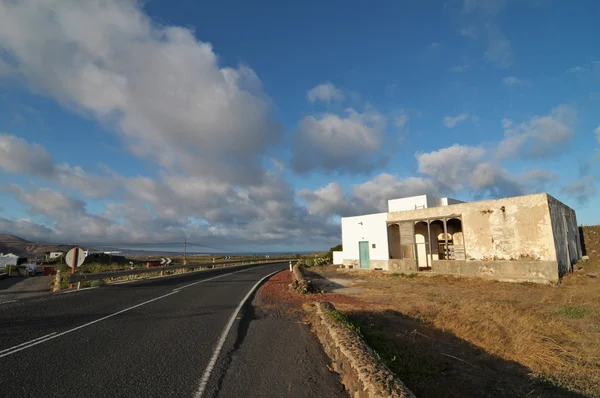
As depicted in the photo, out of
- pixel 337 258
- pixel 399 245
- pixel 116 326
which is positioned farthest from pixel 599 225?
pixel 116 326

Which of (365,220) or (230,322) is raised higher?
(365,220)

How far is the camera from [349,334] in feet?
21.7

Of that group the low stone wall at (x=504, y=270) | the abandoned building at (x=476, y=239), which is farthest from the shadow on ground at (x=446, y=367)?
the abandoned building at (x=476, y=239)

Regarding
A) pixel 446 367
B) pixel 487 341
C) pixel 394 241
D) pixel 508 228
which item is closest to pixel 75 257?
pixel 446 367

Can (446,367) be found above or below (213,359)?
below

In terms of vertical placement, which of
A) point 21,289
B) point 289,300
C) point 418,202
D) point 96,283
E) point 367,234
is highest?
point 418,202

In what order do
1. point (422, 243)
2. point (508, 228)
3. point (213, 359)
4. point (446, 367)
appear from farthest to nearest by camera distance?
1. point (422, 243)
2. point (508, 228)
3. point (446, 367)
4. point (213, 359)

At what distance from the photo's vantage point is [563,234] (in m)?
22.8

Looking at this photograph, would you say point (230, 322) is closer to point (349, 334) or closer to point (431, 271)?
point (349, 334)

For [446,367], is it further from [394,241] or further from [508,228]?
[394,241]

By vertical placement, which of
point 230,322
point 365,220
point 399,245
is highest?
point 365,220

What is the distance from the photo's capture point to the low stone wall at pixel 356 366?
3990mm

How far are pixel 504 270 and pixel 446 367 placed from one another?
1845 cm

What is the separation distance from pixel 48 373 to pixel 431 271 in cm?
2535
